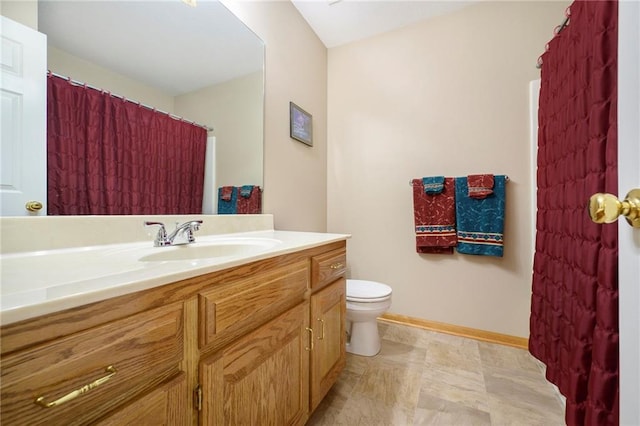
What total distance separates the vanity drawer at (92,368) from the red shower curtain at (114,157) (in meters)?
0.60

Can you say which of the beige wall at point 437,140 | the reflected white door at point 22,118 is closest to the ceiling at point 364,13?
the beige wall at point 437,140

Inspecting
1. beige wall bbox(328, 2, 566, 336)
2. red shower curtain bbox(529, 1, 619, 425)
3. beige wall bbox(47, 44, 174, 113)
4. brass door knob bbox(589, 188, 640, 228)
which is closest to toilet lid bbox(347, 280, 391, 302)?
beige wall bbox(328, 2, 566, 336)

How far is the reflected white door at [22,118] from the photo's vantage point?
668 mm

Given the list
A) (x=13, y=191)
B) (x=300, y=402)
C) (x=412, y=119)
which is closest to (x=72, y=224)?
(x=13, y=191)

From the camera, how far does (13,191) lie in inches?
27.0

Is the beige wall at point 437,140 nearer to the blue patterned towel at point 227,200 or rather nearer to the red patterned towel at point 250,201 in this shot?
the red patterned towel at point 250,201

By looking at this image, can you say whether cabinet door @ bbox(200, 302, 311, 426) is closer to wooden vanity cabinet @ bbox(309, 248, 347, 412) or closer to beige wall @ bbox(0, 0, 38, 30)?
wooden vanity cabinet @ bbox(309, 248, 347, 412)

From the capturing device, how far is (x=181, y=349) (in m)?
0.54

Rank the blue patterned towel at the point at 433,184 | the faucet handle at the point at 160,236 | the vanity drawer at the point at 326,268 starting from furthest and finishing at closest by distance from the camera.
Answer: the blue patterned towel at the point at 433,184 → the vanity drawer at the point at 326,268 → the faucet handle at the point at 160,236

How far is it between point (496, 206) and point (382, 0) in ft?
5.34

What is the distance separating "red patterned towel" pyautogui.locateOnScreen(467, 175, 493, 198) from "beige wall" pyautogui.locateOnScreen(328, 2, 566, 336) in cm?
10

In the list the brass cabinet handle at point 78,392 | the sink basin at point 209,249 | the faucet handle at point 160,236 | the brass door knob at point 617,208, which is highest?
the brass door knob at point 617,208

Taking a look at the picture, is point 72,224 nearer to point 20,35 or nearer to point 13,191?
point 13,191

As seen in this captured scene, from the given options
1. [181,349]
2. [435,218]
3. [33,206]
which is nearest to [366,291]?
[435,218]
